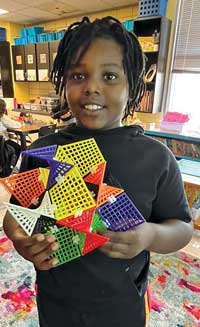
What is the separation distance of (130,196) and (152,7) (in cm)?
251

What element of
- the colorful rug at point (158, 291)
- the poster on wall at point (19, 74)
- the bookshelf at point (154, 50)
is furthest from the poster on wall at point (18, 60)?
the colorful rug at point (158, 291)

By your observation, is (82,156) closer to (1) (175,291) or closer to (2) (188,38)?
(1) (175,291)

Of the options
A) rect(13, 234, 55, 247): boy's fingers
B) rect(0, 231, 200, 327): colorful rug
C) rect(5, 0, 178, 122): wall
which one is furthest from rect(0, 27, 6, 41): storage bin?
rect(13, 234, 55, 247): boy's fingers

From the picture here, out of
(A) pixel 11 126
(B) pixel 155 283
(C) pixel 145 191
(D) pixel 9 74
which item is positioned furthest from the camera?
(D) pixel 9 74

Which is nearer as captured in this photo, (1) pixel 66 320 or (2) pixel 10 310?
(1) pixel 66 320

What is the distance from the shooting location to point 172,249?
562 millimetres

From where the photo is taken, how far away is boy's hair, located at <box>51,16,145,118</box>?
1.80 feet

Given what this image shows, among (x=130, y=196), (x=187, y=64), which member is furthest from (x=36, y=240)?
(x=187, y=64)

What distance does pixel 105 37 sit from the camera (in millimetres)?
545

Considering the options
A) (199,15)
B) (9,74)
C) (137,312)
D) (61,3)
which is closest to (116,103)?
(137,312)

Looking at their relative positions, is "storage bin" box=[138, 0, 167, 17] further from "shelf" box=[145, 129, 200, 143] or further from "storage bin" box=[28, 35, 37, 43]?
"storage bin" box=[28, 35, 37, 43]

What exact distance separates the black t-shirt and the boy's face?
0.04 m

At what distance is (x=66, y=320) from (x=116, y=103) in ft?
1.76

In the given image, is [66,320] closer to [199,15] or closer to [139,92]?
[139,92]
